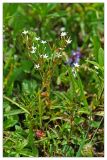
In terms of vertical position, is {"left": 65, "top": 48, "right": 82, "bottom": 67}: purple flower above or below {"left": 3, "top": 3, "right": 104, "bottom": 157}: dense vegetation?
above

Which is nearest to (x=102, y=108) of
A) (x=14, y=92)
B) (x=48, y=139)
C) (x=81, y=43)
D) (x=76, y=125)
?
(x=76, y=125)

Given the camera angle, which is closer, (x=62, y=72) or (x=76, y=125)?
(x=76, y=125)

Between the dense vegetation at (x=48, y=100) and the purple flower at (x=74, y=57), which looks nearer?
the dense vegetation at (x=48, y=100)

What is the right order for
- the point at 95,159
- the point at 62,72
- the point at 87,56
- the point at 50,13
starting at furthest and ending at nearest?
the point at 50,13 → the point at 87,56 → the point at 62,72 → the point at 95,159

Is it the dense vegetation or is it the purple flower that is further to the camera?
the purple flower

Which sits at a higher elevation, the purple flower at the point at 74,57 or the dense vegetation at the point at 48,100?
the purple flower at the point at 74,57

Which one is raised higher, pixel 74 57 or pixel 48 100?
pixel 74 57

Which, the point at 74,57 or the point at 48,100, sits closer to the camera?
the point at 48,100

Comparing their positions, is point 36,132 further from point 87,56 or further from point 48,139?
point 87,56
